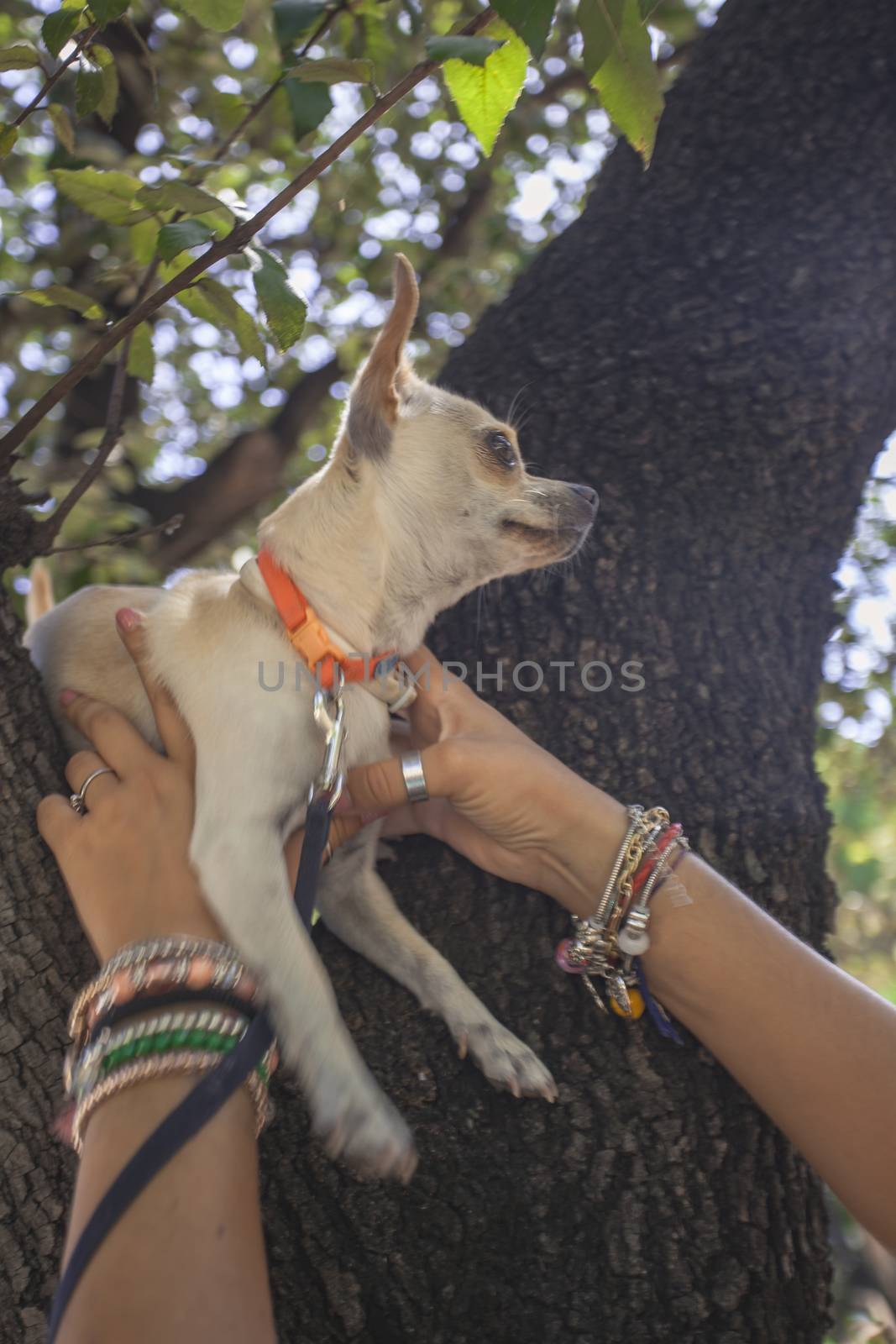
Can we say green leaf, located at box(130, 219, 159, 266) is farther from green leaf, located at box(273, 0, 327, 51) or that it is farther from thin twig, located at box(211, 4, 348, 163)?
green leaf, located at box(273, 0, 327, 51)

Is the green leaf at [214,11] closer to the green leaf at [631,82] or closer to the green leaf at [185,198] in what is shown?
the green leaf at [185,198]

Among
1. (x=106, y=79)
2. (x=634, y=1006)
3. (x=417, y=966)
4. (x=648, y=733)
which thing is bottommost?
(x=417, y=966)

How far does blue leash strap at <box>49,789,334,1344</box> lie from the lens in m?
1.00

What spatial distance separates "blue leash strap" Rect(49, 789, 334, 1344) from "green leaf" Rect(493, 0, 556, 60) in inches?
48.4

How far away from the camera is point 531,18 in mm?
1039

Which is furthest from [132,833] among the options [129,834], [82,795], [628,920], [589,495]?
[589,495]

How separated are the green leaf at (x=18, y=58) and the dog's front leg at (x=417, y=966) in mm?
1510

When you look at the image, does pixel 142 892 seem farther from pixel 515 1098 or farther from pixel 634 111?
pixel 634 111

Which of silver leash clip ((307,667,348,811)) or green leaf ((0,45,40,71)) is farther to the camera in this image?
silver leash clip ((307,667,348,811))

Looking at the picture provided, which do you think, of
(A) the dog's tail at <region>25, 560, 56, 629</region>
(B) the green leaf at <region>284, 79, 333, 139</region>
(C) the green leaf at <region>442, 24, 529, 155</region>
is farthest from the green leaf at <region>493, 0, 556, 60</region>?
(A) the dog's tail at <region>25, 560, 56, 629</region>

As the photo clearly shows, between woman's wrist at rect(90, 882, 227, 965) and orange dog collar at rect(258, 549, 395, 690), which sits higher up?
orange dog collar at rect(258, 549, 395, 690)

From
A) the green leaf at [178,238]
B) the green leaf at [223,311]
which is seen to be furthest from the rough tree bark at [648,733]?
the green leaf at [178,238]

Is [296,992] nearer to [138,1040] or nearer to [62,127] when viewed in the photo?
[138,1040]

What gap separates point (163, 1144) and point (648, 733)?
1.19 meters
